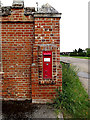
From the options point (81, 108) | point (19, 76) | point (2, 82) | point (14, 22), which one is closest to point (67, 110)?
point (81, 108)

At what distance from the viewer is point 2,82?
3840 mm

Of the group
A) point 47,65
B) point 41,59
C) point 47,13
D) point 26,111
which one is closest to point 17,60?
point 41,59

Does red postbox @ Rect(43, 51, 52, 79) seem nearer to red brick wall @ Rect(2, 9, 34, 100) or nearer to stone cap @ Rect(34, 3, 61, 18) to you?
red brick wall @ Rect(2, 9, 34, 100)

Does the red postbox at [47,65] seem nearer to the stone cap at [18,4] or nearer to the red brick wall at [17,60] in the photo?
the red brick wall at [17,60]

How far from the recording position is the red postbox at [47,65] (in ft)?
11.9

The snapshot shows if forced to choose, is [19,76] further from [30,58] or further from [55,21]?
[55,21]

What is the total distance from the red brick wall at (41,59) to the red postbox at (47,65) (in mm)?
90

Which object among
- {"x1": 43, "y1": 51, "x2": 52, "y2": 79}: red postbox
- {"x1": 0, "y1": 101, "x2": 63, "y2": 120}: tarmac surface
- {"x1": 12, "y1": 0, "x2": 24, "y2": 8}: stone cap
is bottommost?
{"x1": 0, "y1": 101, "x2": 63, "y2": 120}: tarmac surface

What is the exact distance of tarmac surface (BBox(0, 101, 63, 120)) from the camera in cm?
291

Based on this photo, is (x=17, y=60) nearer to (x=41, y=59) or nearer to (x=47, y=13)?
(x=41, y=59)

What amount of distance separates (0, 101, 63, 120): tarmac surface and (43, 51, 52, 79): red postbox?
Result: 869 millimetres

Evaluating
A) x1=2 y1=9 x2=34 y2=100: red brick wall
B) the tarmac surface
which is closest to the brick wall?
x1=2 y1=9 x2=34 y2=100: red brick wall

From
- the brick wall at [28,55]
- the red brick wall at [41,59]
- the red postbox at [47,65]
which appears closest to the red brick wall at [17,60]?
the brick wall at [28,55]

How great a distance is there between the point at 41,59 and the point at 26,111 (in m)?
1.48
